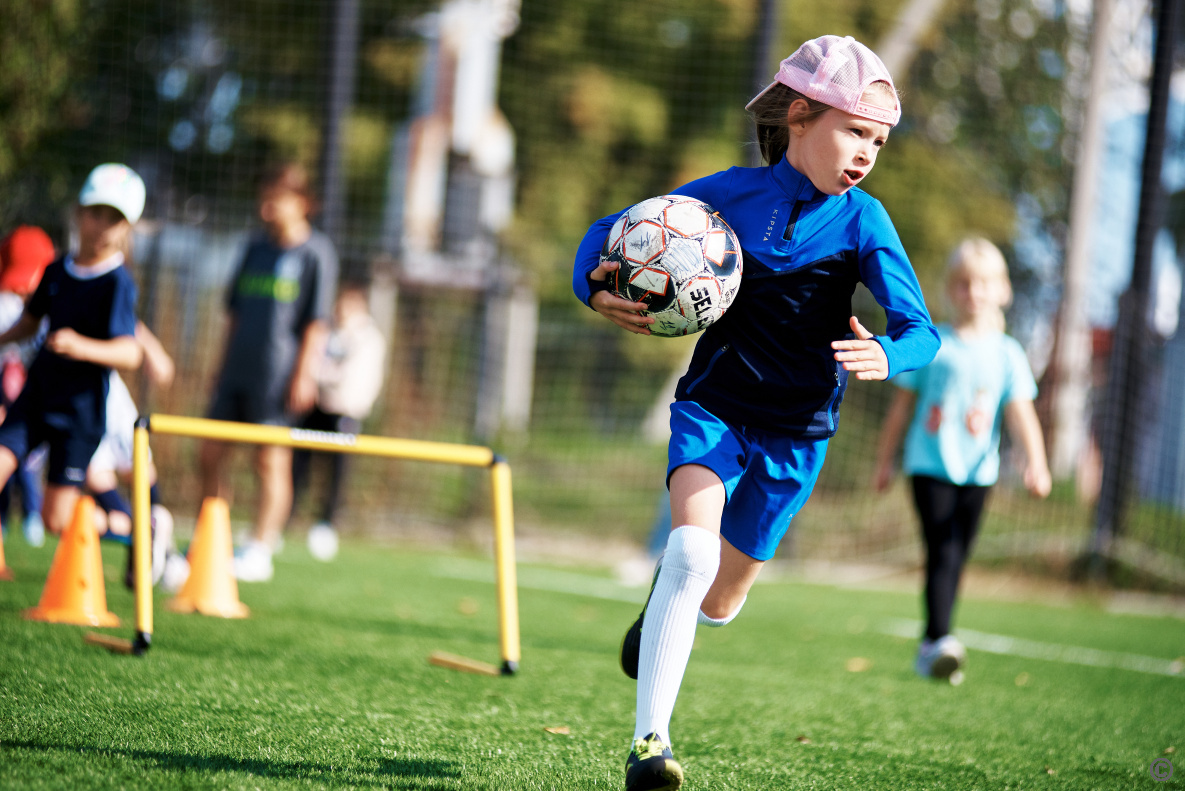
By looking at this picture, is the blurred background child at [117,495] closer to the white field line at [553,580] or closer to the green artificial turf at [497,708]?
the green artificial turf at [497,708]

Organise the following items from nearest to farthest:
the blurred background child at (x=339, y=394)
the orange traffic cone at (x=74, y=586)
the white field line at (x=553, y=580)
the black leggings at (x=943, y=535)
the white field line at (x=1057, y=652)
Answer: the orange traffic cone at (x=74, y=586) < the black leggings at (x=943, y=535) < the white field line at (x=1057, y=652) < the white field line at (x=553, y=580) < the blurred background child at (x=339, y=394)

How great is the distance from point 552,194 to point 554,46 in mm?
2432

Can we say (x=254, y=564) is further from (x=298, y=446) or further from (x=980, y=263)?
(x=980, y=263)

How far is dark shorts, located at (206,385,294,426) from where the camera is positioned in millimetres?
6199

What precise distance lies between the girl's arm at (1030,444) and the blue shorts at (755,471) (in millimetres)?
2272

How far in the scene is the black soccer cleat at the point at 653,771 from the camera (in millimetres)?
2436

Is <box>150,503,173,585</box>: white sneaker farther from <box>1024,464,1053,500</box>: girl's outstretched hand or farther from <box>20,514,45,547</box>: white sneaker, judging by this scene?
<box>1024,464,1053,500</box>: girl's outstretched hand

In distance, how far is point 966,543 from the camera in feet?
16.5

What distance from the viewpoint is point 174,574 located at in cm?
522

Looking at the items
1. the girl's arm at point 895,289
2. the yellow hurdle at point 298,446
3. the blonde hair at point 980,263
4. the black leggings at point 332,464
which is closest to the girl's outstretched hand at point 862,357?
the girl's arm at point 895,289

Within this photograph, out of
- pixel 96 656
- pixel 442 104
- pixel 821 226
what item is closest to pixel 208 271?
pixel 96 656

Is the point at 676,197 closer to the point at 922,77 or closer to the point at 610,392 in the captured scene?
the point at 610,392

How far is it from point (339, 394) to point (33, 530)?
2.20 meters

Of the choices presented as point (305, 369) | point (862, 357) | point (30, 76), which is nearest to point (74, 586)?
point (305, 369)
